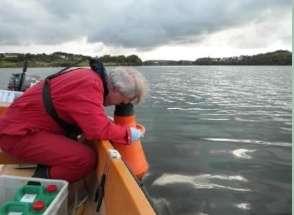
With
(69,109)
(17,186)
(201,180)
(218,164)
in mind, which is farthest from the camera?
(218,164)

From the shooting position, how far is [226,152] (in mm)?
10211

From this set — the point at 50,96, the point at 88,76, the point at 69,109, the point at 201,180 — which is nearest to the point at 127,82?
the point at 88,76

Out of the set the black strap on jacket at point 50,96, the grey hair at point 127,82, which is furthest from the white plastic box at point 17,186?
the grey hair at point 127,82

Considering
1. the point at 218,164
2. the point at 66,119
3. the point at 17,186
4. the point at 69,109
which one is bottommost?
the point at 218,164

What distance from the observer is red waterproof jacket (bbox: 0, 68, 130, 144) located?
3613 mm

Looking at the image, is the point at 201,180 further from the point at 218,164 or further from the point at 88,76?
the point at 88,76

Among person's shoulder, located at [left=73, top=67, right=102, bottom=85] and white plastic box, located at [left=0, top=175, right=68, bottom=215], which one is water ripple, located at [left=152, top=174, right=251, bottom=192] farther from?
white plastic box, located at [left=0, top=175, right=68, bottom=215]

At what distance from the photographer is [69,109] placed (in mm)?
3639

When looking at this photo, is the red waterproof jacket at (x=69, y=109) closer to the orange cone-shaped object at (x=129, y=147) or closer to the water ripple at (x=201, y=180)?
the orange cone-shaped object at (x=129, y=147)

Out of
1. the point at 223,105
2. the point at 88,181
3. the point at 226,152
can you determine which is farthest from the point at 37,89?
the point at 223,105

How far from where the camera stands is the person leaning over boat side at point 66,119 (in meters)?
3.63

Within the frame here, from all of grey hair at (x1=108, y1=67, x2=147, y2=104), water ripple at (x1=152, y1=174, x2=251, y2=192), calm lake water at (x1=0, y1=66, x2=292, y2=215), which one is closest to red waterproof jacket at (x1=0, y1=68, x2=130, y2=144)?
grey hair at (x1=108, y1=67, x2=147, y2=104)

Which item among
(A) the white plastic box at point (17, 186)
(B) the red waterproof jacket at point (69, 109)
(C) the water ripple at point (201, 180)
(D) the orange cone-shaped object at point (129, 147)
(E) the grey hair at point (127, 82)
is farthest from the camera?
(C) the water ripple at point (201, 180)

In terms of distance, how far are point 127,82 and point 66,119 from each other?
0.63 meters
